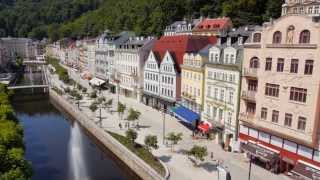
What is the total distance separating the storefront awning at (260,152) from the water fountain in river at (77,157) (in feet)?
70.7

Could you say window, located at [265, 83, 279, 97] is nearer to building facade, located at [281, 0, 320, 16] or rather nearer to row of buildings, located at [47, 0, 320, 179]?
row of buildings, located at [47, 0, 320, 179]

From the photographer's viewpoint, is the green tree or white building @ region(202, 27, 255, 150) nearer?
white building @ region(202, 27, 255, 150)

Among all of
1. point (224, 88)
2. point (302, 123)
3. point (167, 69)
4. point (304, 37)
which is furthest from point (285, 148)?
point (167, 69)

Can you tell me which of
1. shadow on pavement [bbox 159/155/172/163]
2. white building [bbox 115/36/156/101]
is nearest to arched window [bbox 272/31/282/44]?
shadow on pavement [bbox 159/155/172/163]

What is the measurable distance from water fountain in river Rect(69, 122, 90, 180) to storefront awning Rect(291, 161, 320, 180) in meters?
26.3

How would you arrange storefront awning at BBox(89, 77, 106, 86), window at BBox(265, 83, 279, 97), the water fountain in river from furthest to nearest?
storefront awning at BBox(89, 77, 106, 86) → the water fountain in river → window at BBox(265, 83, 279, 97)

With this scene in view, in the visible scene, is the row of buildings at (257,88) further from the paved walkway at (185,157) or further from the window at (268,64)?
the paved walkway at (185,157)

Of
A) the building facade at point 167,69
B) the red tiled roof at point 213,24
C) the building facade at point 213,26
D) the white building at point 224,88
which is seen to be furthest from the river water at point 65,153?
the red tiled roof at point 213,24

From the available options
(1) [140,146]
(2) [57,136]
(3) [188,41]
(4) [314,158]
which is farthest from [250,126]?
(2) [57,136]

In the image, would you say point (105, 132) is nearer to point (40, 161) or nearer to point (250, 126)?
point (40, 161)

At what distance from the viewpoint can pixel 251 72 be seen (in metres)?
45.3

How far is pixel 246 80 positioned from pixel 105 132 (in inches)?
1018

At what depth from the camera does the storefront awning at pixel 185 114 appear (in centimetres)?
5969

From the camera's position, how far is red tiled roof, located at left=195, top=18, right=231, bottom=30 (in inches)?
3871
